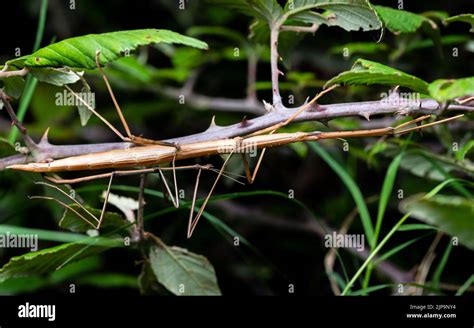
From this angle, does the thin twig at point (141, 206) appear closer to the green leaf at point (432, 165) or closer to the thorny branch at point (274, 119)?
the thorny branch at point (274, 119)

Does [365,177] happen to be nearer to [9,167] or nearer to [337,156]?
[337,156]

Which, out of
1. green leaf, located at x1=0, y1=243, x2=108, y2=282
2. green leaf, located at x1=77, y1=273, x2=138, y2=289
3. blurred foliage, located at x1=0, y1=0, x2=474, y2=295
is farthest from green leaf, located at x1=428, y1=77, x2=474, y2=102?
green leaf, located at x1=77, y1=273, x2=138, y2=289

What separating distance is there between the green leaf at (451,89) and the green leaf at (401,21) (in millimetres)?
631

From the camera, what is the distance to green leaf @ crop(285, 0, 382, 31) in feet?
4.22

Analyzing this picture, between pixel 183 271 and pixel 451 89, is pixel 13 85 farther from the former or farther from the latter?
pixel 451 89

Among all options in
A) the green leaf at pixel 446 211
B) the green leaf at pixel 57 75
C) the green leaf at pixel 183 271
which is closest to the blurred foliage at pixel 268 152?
the green leaf at pixel 183 271

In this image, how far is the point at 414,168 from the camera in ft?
5.60

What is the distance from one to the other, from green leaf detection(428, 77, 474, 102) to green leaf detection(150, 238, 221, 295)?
80cm

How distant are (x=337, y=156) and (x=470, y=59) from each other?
0.97 meters

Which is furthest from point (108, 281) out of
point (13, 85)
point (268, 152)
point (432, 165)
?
point (432, 165)

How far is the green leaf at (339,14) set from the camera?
129 cm

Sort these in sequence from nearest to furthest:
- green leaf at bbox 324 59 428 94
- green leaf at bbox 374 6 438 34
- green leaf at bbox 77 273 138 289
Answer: green leaf at bbox 324 59 428 94 → green leaf at bbox 374 6 438 34 → green leaf at bbox 77 273 138 289

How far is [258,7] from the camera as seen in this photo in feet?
4.50

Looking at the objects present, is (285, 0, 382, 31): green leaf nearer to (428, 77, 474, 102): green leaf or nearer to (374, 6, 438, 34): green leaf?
(374, 6, 438, 34): green leaf
